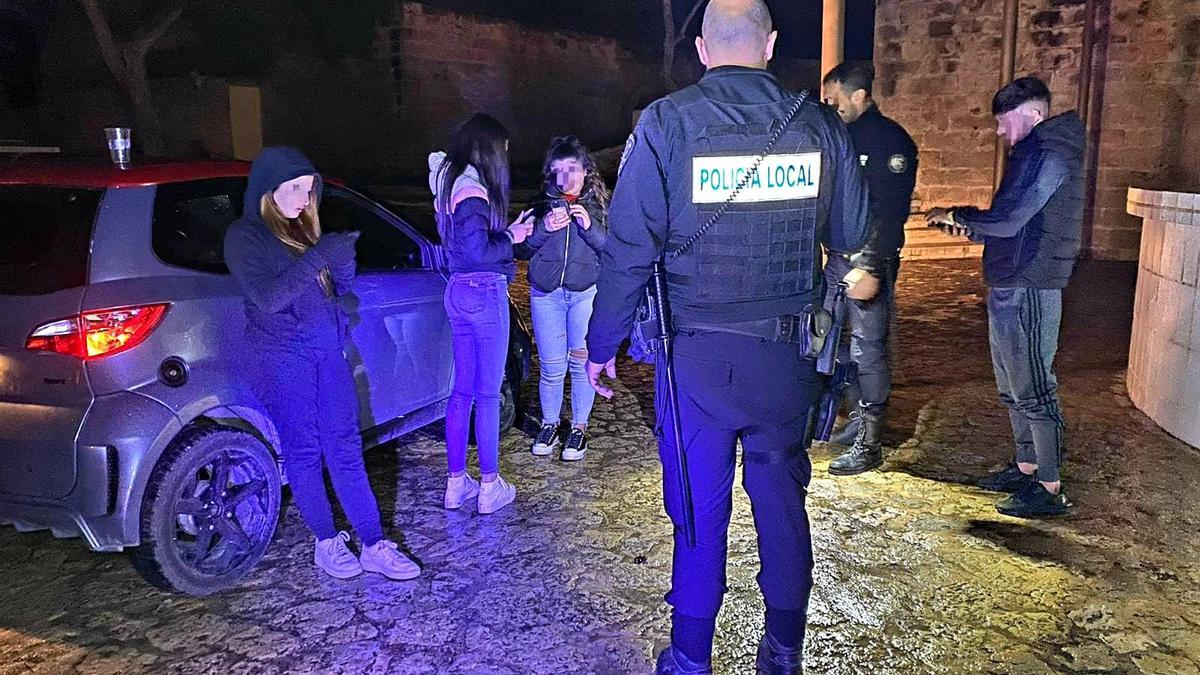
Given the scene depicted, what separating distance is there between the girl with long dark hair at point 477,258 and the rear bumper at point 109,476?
124cm

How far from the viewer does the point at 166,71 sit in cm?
2233

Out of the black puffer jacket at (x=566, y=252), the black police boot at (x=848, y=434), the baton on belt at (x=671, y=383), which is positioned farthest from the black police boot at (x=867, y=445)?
the baton on belt at (x=671, y=383)

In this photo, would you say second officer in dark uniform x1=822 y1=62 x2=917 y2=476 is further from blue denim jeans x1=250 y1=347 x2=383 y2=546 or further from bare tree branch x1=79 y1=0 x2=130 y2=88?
bare tree branch x1=79 y1=0 x2=130 y2=88

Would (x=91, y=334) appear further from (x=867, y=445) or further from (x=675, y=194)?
(x=867, y=445)

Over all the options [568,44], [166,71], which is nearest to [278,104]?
[166,71]

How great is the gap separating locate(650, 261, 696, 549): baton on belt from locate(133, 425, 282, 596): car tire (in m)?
1.88

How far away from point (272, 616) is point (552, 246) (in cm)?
215

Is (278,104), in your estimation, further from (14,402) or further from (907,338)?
(14,402)

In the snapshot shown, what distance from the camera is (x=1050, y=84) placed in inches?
498

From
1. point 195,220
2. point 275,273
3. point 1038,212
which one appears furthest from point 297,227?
point 1038,212

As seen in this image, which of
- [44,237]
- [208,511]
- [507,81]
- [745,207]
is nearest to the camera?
[745,207]

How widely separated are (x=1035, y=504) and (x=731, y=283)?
242cm

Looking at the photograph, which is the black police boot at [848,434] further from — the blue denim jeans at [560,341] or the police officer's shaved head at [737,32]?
the police officer's shaved head at [737,32]

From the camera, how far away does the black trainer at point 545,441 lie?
507 centimetres
